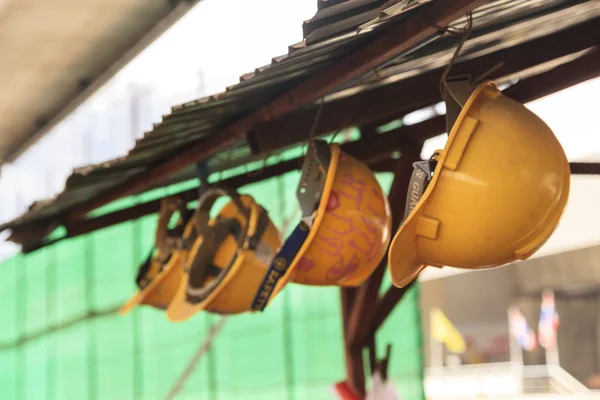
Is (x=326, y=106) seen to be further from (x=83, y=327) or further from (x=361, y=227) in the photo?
(x=83, y=327)

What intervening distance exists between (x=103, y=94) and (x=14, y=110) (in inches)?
32.1

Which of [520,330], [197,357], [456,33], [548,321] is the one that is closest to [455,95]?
[456,33]

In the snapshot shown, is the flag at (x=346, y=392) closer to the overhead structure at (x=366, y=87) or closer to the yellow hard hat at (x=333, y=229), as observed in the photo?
the overhead structure at (x=366, y=87)

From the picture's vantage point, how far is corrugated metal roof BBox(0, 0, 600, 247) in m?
1.47

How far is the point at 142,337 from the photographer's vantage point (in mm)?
4703

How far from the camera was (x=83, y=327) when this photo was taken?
5.43 metres

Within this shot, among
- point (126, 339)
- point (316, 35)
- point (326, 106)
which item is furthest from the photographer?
point (126, 339)

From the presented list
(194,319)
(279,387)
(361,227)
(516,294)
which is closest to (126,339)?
(194,319)

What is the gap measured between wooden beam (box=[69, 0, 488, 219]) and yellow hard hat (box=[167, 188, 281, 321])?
134 mm

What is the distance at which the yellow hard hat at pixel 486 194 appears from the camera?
127cm

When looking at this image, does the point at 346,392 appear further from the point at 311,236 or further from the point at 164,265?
the point at 311,236

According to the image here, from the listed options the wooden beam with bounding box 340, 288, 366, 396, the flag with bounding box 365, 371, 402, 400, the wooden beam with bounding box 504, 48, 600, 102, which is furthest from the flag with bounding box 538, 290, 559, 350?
the wooden beam with bounding box 504, 48, 600, 102

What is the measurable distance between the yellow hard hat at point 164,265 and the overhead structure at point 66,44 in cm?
177

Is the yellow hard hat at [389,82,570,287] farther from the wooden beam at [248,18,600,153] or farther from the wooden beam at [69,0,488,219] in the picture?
the wooden beam at [248,18,600,153]
